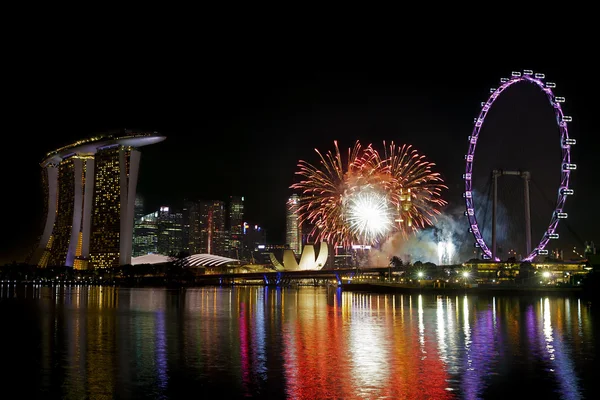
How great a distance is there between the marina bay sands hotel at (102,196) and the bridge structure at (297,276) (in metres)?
35.6

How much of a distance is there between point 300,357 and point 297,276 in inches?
4567

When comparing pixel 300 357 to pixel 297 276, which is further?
pixel 297 276

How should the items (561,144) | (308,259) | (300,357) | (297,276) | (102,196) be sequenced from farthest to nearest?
1. (102,196)
2. (308,259)
3. (297,276)
4. (561,144)
5. (300,357)

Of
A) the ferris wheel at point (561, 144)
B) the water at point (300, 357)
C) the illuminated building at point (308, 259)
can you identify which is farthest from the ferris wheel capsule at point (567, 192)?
the illuminated building at point (308, 259)

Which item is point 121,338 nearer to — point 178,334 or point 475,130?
point 178,334

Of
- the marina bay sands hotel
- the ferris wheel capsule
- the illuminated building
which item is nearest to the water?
the ferris wheel capsule

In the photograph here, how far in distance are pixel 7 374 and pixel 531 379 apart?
56.2 feet

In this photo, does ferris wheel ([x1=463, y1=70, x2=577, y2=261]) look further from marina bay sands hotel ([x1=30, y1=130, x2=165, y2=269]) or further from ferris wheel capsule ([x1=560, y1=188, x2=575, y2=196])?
marina bay sands hotel ([x1=30, y1=130, x2=165, y2=269])

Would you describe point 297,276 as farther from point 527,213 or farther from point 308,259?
point 527,213

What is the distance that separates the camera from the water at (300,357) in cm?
2192

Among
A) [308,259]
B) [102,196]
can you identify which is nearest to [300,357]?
[308,259]

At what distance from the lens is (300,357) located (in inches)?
1135

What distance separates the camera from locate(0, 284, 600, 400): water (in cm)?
2192

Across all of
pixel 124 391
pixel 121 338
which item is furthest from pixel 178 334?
pixel 124 391
